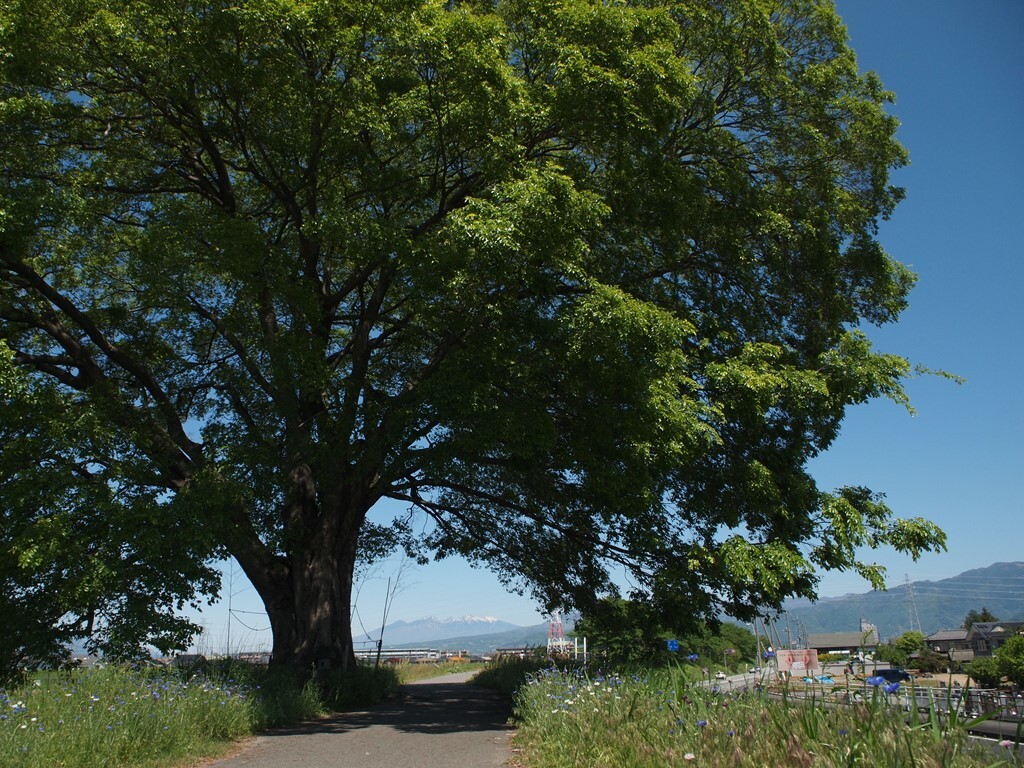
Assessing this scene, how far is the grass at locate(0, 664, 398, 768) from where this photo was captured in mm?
6785

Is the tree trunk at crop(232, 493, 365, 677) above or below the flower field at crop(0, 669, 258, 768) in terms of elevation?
above

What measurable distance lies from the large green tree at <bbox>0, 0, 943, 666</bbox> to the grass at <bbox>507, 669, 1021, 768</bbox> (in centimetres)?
391

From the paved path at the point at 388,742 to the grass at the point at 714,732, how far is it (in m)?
0.79

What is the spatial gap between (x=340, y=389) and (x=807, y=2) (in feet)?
37.7

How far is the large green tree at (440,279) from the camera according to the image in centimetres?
1098

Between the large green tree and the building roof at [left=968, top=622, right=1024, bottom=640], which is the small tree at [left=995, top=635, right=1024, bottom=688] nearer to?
the large green tree

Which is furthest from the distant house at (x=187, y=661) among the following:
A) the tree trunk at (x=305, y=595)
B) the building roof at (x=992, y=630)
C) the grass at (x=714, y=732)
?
the building roof at (x=992, y=630)

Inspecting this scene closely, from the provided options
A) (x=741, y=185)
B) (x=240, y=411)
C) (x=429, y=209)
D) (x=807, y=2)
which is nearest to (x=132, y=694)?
(x=240, y=411)

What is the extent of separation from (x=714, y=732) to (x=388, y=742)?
223 inches

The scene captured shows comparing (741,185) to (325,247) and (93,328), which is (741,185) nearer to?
(325,247)

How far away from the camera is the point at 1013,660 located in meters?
43.7

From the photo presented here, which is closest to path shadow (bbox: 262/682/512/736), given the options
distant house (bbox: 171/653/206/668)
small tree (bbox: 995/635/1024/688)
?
distant house (bbox: 171/653/206/668)

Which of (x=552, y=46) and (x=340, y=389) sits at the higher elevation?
(x=552, y=46)

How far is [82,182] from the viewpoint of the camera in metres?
12.3
